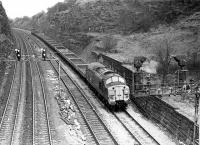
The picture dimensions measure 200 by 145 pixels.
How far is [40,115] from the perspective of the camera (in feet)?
95.5

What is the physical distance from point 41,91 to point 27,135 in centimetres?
1235

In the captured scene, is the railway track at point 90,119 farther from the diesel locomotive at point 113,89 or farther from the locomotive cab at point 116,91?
the locomotive cab at point 116,91

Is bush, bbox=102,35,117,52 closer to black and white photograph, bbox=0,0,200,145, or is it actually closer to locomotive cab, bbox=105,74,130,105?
black and white photograph, bbox=0,0,200,145

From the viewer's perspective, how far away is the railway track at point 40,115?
24.3 metres

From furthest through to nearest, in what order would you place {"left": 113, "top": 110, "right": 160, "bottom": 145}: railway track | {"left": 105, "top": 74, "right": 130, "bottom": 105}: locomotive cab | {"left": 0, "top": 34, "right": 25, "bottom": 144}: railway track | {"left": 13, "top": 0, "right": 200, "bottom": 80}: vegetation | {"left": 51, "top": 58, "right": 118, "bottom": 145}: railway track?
{"left": 13, "top": 0, "right": 200, "bottom": 80}: vegetation, {"left": 105, "top": 74, "right": 130, "bottom": 105}: locomotive cab, {"left": 0, "top": 34, "right": 25, "bottom": 144}: railway track, {"left": 51, "top": 58, "right": 118, "bottom": 145}: railway track, {"left": 113, "top": 110, "right": 160, "bottom": 145}: railway track

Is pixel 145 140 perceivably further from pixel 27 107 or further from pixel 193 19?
pixel 193 19

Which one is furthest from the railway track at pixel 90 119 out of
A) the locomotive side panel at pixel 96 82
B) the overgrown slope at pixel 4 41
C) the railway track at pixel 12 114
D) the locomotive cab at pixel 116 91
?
the overgrown slope at pixel 4 41

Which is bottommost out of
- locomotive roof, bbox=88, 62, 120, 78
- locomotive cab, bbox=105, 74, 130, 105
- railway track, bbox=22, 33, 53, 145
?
railway track, bbox=22, 33, 53, 145

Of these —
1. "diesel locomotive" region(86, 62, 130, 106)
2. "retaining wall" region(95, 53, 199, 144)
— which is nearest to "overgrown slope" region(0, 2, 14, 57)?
"diesel locomotive" region(86, 62, 130, 106)

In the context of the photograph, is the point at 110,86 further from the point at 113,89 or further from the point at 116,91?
the point at 116,91

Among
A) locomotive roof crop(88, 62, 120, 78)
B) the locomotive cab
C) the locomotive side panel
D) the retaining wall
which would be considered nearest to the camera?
the retaining wall

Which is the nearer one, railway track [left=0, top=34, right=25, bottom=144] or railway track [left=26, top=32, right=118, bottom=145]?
railway track [left=26, top=32, right=118, bottom=145]

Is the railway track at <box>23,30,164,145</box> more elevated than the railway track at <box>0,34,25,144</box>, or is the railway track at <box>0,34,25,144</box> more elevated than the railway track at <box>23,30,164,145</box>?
the railway track at <box>0,34,25,144</box>

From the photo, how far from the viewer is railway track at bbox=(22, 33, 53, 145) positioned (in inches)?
955
